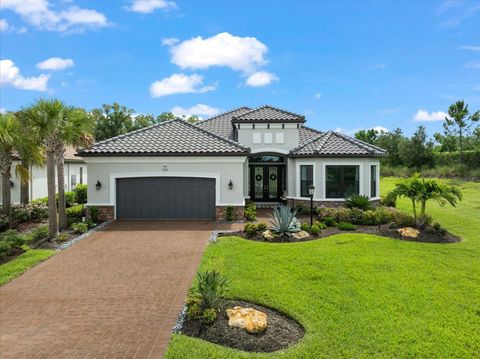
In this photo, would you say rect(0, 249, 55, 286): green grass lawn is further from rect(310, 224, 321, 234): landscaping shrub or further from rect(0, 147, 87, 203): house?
rect(310, 224, 321, 234): landscaping shrub

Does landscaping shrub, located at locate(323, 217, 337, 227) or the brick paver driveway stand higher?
landscaping shrub, located at locate(323, 217, 337, 227)

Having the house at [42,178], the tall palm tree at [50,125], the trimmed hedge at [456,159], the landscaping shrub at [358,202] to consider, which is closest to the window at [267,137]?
the landscaping shrub at [358,202]

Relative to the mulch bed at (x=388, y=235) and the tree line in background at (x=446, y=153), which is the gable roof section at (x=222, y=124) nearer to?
the mulch bed at (x=388, y=235)

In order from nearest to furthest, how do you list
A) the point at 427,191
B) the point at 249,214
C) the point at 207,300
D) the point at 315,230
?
the point at 207,300 < the point at 427,191 < the point at 315,230 < the point at 249,214

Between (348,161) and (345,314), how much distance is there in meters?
13.2

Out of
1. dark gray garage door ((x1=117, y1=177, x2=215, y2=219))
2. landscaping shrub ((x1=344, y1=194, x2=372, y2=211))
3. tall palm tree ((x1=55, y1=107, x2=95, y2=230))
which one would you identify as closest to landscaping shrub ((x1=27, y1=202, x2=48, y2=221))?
tall palm tree ((x1=55, y1=107, x2=95, y2=230))

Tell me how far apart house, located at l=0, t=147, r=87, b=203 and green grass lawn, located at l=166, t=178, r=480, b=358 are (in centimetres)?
1275

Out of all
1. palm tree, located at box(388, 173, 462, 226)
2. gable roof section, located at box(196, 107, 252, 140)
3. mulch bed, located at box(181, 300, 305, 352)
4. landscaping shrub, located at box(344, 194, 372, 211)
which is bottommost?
mulch bed, located at box(181, 300, 305, 352)

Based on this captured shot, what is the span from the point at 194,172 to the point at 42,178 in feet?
41.7

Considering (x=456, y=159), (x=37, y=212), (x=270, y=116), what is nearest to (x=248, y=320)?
(x=270, y=116)

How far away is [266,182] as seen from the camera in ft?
72.9

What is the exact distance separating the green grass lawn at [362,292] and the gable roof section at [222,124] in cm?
1092

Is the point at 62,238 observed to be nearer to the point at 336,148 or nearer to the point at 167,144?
the point at 167,144

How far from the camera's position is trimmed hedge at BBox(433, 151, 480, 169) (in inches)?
1591
